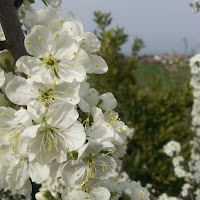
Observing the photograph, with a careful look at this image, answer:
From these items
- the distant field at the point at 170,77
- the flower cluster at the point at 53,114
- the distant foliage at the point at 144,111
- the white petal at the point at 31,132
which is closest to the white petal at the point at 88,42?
the flower cluster at the point at 53,114

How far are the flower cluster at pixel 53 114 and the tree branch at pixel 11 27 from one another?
1.5 inches

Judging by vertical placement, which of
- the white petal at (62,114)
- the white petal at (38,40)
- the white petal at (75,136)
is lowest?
the white petal at (75,136)

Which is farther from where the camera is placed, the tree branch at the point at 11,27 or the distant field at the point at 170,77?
the distant field at the point at 170,77

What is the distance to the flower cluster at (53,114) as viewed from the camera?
0.84m

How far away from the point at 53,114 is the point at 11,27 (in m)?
0.34

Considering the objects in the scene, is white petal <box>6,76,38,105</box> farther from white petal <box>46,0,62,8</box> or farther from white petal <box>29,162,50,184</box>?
white petal <box>46,0,62,8</box>

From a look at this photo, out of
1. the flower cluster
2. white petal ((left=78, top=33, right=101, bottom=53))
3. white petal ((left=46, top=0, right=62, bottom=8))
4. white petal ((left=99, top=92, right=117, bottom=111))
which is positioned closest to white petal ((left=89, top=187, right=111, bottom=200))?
the flower cluster

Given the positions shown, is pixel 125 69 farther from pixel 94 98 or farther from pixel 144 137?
pixel 94 98

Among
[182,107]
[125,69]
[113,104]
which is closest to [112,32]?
[125,69]

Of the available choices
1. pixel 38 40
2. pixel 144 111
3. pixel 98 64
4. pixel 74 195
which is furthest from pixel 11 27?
pixel 144 111

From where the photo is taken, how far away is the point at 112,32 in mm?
5035

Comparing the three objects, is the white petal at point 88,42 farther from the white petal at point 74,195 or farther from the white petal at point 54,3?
the white petal at point 74,195

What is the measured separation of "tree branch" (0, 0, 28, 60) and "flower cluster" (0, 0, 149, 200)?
4 cm

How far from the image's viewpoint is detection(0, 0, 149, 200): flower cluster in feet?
2.75
